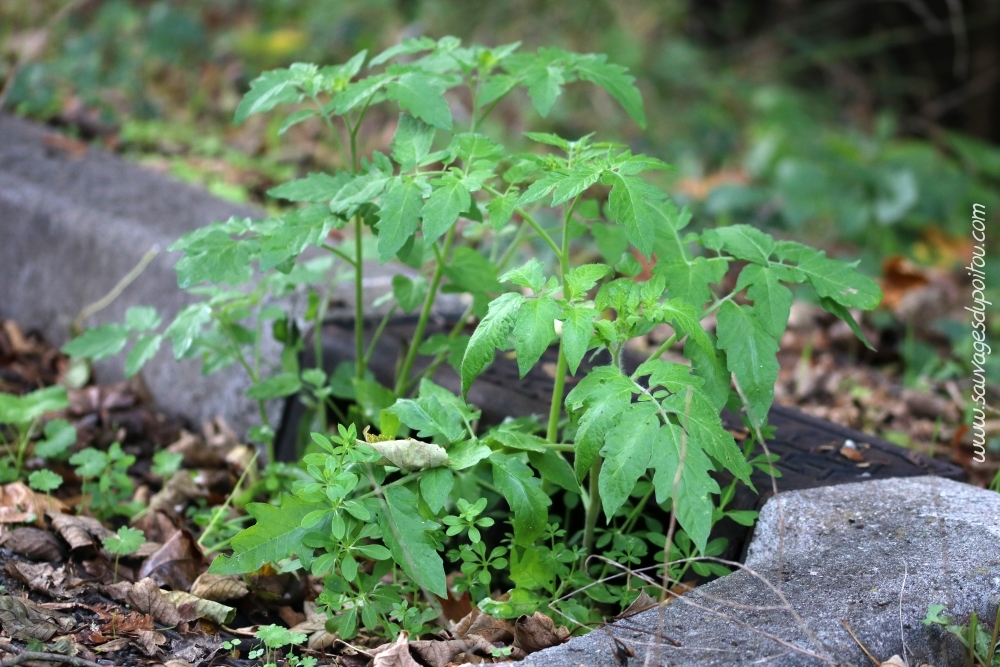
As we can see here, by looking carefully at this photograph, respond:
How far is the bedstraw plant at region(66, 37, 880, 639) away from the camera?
157 centimetres

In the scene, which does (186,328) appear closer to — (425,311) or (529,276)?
(425,311)

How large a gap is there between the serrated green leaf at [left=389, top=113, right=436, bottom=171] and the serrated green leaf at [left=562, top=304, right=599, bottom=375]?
1.64 ft

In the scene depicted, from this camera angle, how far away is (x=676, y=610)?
1619mm

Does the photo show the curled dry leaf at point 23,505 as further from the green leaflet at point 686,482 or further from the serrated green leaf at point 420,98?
the green leaflet at point 686,482

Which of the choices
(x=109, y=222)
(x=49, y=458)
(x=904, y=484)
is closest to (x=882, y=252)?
(x=904, y=484)

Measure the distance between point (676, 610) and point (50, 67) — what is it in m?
4.78

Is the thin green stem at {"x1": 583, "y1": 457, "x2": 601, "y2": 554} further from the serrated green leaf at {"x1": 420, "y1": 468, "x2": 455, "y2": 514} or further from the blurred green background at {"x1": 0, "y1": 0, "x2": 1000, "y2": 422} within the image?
the blurred green background at {"x1": 0, "y1": 0, "x2": 1000, "y2": 422}

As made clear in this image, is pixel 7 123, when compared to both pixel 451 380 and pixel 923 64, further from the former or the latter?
pixel 923 64

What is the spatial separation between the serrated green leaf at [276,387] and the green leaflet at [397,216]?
0.62 m

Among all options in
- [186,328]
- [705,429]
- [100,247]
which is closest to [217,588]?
[186,328]

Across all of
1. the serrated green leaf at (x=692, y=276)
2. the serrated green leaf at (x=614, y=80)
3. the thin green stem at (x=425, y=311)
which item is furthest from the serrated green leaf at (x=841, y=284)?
the thin green stem at (x=425, y=311)

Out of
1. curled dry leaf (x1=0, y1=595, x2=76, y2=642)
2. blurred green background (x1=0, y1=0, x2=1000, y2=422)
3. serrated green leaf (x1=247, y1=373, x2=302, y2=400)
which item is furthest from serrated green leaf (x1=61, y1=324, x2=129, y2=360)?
blurred green background (x1=0, y1=0, x2=1000, y2=422)

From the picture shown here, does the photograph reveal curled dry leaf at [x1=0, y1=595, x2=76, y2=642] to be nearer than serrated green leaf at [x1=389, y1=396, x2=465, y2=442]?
Yes

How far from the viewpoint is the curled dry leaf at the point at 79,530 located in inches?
80.3
